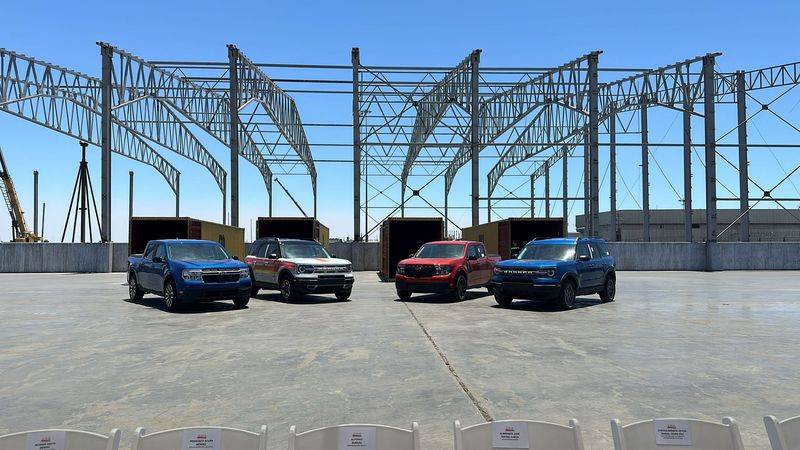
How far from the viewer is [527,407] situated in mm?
5988

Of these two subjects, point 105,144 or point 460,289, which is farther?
point 105,144

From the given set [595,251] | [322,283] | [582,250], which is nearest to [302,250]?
[322,283]

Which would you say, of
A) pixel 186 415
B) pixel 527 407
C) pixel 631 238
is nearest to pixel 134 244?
pixel 186 415

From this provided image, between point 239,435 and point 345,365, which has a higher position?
point 239,435

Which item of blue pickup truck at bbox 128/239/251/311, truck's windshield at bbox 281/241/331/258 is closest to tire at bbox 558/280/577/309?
truck's windshield at bbox 281/241/331/258

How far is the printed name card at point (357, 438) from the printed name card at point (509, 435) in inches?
24.1

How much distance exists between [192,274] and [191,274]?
A: 0.08 ft

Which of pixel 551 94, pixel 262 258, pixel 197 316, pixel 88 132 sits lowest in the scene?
pixel 197 316

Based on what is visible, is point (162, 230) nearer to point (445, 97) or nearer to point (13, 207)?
point (445, 97)

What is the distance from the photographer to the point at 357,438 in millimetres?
2977

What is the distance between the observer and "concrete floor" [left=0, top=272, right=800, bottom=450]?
5781 mm

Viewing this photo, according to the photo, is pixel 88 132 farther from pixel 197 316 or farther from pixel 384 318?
pixel 384 318

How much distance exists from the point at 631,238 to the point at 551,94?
47.8 meters

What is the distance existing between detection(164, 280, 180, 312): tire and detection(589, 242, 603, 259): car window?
436 inches
